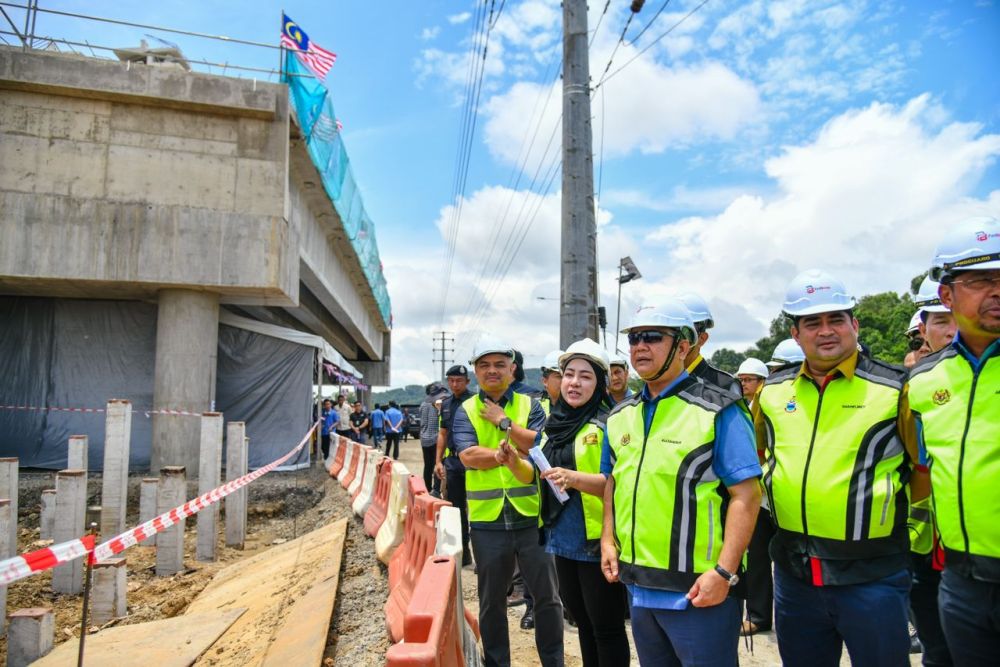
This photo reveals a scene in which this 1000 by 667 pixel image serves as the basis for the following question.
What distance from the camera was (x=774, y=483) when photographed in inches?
109

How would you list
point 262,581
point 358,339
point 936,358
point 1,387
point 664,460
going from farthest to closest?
point 358,339 → point 1,387 → point 262,581 → point 664,460 → point 936,358

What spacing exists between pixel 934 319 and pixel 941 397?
4.83ft

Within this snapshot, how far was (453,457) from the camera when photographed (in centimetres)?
694

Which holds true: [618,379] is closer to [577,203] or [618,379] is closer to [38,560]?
[577,203]

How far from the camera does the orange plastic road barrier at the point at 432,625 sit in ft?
6.61

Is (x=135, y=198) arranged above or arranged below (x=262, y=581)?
above

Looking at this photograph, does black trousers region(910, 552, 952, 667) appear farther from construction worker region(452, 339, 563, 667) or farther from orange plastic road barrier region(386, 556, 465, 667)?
orange plastic road barrier region(386, 556, 465, 667)

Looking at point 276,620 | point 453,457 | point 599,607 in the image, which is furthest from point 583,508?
point 453,457

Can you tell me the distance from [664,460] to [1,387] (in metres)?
18.3

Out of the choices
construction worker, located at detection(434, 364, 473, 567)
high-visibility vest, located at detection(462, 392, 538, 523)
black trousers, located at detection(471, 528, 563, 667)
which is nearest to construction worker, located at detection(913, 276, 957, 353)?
high-visibility vest, located at detection(462, 392, 538, 523)

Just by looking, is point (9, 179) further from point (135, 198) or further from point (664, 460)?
point (664, 460)

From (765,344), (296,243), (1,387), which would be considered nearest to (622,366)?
(296,243)

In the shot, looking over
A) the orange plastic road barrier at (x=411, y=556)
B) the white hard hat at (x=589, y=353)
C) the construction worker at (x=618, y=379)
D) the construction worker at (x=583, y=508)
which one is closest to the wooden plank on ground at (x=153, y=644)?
the orange plastic road barrier at (x=411, y=556)

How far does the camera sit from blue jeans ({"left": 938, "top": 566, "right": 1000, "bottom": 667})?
2104 mm
